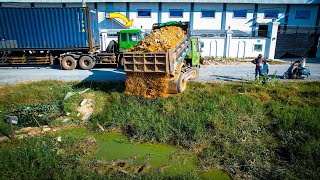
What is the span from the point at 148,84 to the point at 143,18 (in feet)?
56.0

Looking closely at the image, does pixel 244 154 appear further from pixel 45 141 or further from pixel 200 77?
pixel 200 77

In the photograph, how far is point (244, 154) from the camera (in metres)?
6.52

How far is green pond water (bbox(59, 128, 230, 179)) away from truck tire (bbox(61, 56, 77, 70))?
802 cm

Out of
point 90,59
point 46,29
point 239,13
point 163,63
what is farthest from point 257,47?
point 46,29

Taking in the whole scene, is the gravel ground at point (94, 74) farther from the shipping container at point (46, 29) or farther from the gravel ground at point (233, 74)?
the shipping container at point (46, 29)

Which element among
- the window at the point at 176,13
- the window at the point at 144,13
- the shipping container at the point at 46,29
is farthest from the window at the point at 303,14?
the shipping container at the point at 46,29

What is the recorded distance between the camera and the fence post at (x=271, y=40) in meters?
19.0

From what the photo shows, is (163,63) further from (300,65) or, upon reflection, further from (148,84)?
(300,65)

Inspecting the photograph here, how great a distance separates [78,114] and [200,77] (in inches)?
266

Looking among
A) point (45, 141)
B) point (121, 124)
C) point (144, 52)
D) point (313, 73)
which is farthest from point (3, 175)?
point (313, 73)

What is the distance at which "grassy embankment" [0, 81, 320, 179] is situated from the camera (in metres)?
5.95

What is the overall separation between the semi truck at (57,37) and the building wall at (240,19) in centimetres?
1350

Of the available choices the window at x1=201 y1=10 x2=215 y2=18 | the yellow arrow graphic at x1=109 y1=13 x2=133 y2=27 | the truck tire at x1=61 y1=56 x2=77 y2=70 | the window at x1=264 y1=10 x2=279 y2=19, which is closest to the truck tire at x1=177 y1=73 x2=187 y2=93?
the truck tire at x1=61 y1=56 x2=77 y2=70

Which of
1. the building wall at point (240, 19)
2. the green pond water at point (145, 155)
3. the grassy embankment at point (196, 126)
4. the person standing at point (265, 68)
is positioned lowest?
the green pond water at point (145, 155)
